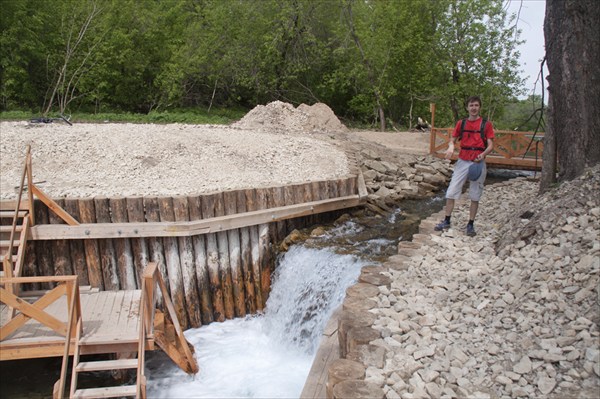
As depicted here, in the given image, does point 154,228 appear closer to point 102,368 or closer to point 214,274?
point 214,274

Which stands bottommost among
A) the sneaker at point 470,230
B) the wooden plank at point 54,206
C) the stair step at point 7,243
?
the sneaker at point 470,230

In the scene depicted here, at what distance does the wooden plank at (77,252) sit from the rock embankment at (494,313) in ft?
12.8

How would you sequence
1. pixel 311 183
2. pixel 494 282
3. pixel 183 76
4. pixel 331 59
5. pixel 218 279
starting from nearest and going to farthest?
pixel 494 282
pixel 218 279
pixel 311 183
pixel 183 76
pixel 331 59

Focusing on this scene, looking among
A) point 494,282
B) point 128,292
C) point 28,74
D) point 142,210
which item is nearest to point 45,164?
point 142,210

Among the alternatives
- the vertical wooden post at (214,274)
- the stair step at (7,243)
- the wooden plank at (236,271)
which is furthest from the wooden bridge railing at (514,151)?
the stair step at (7,243)

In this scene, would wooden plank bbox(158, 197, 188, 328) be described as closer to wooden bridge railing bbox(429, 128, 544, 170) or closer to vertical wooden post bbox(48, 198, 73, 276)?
vertical wooden post bbox(48, 198, 73, 276)

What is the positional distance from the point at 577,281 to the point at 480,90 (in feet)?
51.6

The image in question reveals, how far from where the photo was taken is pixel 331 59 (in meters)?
22.8

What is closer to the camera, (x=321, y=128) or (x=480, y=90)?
(x=321, y=128)

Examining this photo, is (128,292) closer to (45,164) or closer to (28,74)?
(45,164)

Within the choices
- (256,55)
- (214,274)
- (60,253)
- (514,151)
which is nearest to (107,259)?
(60,253)

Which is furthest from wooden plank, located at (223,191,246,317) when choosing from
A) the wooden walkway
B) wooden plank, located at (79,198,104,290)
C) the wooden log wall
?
wooden plank, located at (79,198,104,290)

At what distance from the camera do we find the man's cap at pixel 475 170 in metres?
6.14

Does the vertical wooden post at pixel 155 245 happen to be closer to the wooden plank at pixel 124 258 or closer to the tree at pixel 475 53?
the wooden plank at pixel 124 258
